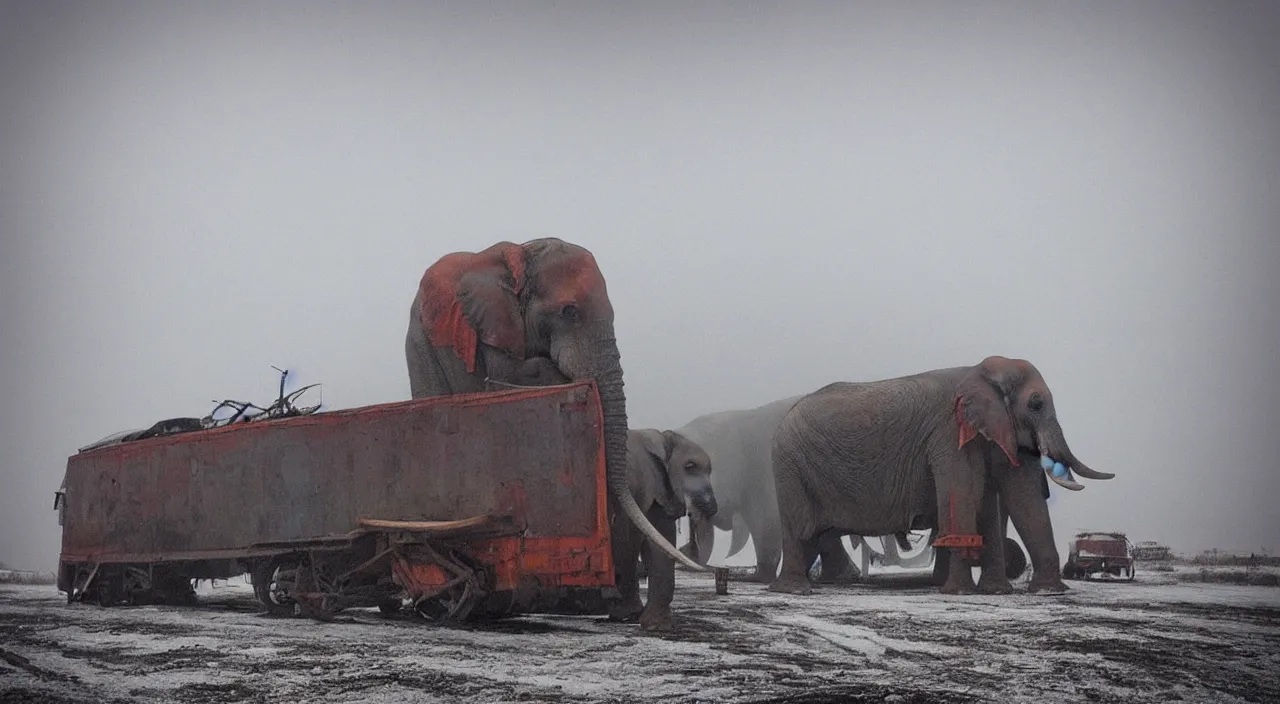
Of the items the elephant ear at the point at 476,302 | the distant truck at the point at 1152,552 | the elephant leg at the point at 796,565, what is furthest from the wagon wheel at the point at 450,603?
the distant truck at the point at 1152,552

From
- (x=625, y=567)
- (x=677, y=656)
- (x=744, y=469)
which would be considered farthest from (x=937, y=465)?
(x=744, y=469)

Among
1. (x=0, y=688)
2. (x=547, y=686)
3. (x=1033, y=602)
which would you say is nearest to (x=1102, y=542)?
(x=1033, y=602)

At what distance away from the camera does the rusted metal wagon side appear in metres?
7.99

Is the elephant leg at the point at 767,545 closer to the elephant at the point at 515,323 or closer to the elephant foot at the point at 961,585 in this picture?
the elephant foot at the point at 961,585

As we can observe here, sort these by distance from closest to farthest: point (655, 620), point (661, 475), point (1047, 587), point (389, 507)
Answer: point (655, 620), point (389, 507), point (661, 475), point (1047, 587)

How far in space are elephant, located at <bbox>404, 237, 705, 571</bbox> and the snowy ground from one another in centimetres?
167

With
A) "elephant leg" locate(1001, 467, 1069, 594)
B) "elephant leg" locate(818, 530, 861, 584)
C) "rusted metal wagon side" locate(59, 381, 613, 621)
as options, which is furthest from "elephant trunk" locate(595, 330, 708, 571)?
"elephant leg" locate(818, 530, 861, 584)

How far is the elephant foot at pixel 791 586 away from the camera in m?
14.3

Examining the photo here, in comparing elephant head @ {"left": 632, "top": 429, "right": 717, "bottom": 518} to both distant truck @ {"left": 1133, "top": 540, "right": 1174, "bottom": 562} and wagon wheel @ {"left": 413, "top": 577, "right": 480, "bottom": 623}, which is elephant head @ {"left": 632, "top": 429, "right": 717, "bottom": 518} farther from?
distant truck @ {"left": 1133, "top": 540, "right": 1174, "bottom": 562}

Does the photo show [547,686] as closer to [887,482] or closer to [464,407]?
[464,407]

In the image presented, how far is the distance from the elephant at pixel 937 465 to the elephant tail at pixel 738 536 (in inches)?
355

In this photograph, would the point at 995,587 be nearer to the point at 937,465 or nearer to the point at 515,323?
the point at 937,465

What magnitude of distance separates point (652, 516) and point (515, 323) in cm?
195

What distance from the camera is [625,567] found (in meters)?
8.91
